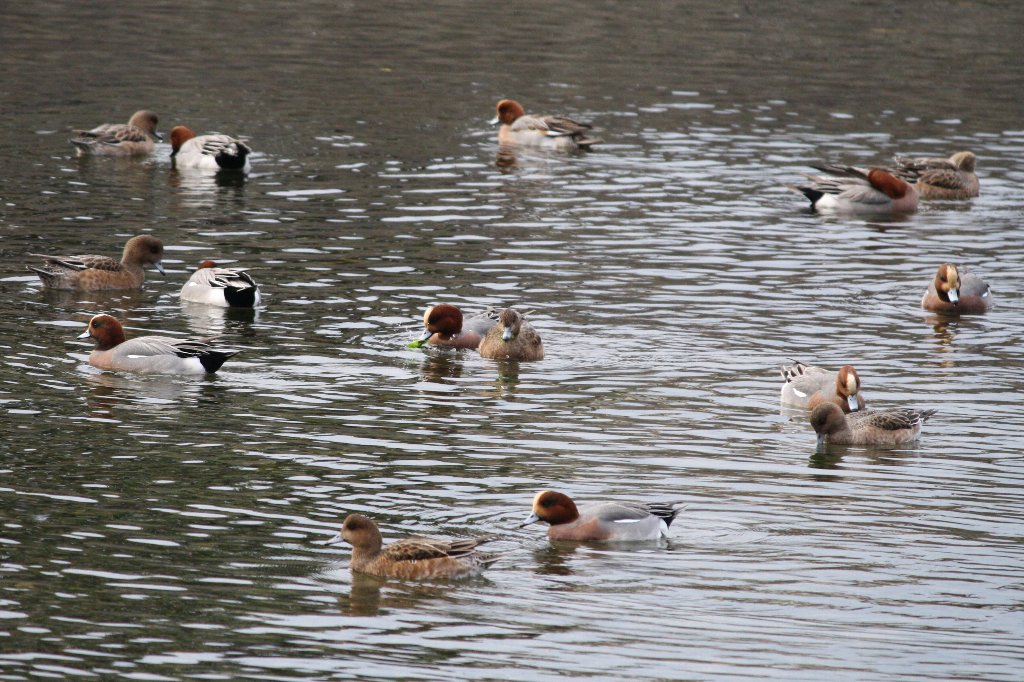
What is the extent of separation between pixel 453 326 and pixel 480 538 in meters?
6.95

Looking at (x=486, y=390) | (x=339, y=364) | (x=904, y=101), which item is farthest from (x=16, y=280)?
(x=904, y=101)

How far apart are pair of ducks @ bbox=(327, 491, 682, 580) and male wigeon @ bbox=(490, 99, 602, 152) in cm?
1942

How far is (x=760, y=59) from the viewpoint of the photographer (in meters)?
41.7

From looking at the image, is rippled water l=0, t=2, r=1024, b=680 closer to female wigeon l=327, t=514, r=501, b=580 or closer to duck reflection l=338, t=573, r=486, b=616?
duck reflection l=338, t=573, r=486, b=616

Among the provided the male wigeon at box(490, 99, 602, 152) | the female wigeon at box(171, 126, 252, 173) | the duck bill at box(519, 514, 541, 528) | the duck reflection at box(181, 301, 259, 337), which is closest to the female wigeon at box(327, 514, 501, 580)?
the duck bill at box(519, 514, 541, 528)

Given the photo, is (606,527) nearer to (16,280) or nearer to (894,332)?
(894,332)

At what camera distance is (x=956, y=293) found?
803 inches

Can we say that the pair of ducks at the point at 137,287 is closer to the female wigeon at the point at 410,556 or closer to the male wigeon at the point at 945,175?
the female wigeon at the point at 410,556

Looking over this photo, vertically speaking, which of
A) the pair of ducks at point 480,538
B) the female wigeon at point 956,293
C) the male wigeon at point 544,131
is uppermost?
the male wigeon at point 544,131

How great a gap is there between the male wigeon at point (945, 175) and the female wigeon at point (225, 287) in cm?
1320

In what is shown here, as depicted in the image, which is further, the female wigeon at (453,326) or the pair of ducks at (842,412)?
the female wigeon at (453,326)

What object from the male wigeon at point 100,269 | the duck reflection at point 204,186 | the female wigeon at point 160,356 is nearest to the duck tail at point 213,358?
the female wigeon at point 160,356

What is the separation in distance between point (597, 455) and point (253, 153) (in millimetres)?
16722

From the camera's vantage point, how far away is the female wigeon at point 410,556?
37.9 ft
